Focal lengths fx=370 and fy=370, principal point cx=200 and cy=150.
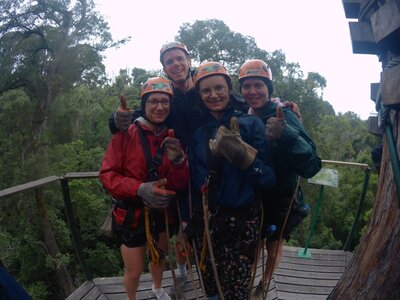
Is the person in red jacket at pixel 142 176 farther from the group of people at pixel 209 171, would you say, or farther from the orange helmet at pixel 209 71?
the orange helmet at pixel 209 71

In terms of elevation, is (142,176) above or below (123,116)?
below

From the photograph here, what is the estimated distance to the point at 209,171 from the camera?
70.8 inches

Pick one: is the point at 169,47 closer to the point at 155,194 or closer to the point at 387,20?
the point at 155,194

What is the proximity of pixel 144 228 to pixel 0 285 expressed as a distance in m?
0.88

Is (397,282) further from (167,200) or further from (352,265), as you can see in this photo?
(167,200)

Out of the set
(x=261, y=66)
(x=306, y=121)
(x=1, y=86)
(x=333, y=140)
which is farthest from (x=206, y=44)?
(x=261, y=66)

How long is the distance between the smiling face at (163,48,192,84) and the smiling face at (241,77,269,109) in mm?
468

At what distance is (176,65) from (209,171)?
0.91 meters

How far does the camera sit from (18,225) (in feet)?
42.5

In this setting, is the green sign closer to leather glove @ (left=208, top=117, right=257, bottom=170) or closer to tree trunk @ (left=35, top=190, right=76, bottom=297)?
leather glove @ (left=208, top=117, right=257, bottom=170)

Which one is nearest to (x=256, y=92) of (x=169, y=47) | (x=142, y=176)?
(x=169, y=47)

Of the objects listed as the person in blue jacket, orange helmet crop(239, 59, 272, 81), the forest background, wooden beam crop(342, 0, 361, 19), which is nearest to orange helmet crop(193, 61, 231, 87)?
the person in blue jacket

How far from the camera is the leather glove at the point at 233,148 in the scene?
160 centimetres

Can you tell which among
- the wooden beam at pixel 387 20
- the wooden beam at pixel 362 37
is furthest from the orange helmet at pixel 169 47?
the wooden beam at pixel 387 20
